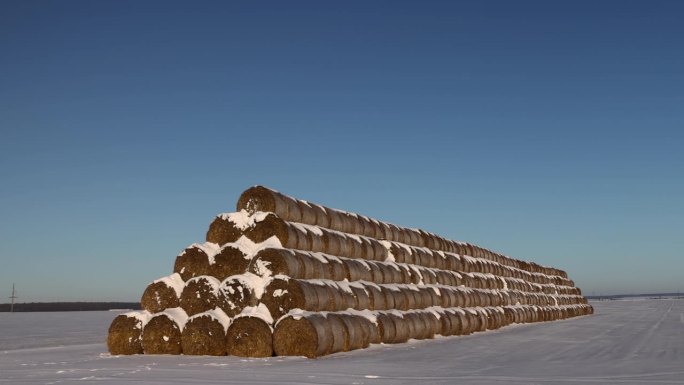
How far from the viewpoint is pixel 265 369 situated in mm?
8828

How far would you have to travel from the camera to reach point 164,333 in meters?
11.6

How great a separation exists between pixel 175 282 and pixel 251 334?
2.23m

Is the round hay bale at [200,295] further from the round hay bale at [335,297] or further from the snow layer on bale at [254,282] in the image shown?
the round hay bale at [335,297]

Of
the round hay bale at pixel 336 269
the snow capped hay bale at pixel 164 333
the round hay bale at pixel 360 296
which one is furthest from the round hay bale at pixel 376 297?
the snow capped hay bale at pixel 164 333

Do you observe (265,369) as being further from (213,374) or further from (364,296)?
(364,296)

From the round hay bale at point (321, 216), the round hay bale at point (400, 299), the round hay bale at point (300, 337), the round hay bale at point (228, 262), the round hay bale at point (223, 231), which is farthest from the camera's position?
the round hay bale at point (400, 299)

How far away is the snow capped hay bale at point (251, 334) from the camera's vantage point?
10.7 m

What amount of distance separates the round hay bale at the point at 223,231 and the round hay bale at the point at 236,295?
1.03 metres

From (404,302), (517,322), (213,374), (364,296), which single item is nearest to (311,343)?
(213,374)

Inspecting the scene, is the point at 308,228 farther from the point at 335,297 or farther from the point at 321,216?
the point at 335,297

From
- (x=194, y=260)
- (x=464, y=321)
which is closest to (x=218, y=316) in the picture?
(x=194, y=260)

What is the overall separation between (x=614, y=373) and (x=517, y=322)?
55.2ft

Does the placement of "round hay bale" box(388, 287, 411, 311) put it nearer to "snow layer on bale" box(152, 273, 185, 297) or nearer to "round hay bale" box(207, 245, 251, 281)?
"round hay bale" box(207, 245, 251, 281)

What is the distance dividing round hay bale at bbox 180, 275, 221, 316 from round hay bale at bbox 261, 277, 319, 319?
98cm
